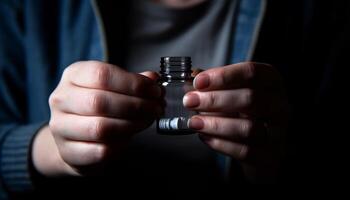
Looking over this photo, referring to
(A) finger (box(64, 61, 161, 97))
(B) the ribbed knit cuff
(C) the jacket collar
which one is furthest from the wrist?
(C) the jacket collar

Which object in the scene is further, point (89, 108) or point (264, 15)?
point (264, 15)

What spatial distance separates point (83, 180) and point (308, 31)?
363 mm

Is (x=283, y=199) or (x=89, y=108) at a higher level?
(x=89, y=108)

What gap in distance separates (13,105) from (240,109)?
312 millimetres

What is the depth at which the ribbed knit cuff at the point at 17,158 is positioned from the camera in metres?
0.46

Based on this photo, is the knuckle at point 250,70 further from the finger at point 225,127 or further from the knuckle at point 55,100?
the knuckle at point 55,100

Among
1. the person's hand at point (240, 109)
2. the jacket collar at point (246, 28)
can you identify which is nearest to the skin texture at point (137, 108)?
the person's hand at point (240, 109)

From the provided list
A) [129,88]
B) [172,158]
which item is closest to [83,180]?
[172,158]

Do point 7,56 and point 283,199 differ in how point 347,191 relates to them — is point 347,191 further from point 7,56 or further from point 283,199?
point 7,56

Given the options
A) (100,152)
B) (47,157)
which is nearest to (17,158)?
(47,157)

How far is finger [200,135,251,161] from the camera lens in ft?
1.25

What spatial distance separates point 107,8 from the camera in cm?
52

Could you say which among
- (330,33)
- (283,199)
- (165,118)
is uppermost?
(330,33)

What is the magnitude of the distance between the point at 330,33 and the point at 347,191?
0.72 ft
